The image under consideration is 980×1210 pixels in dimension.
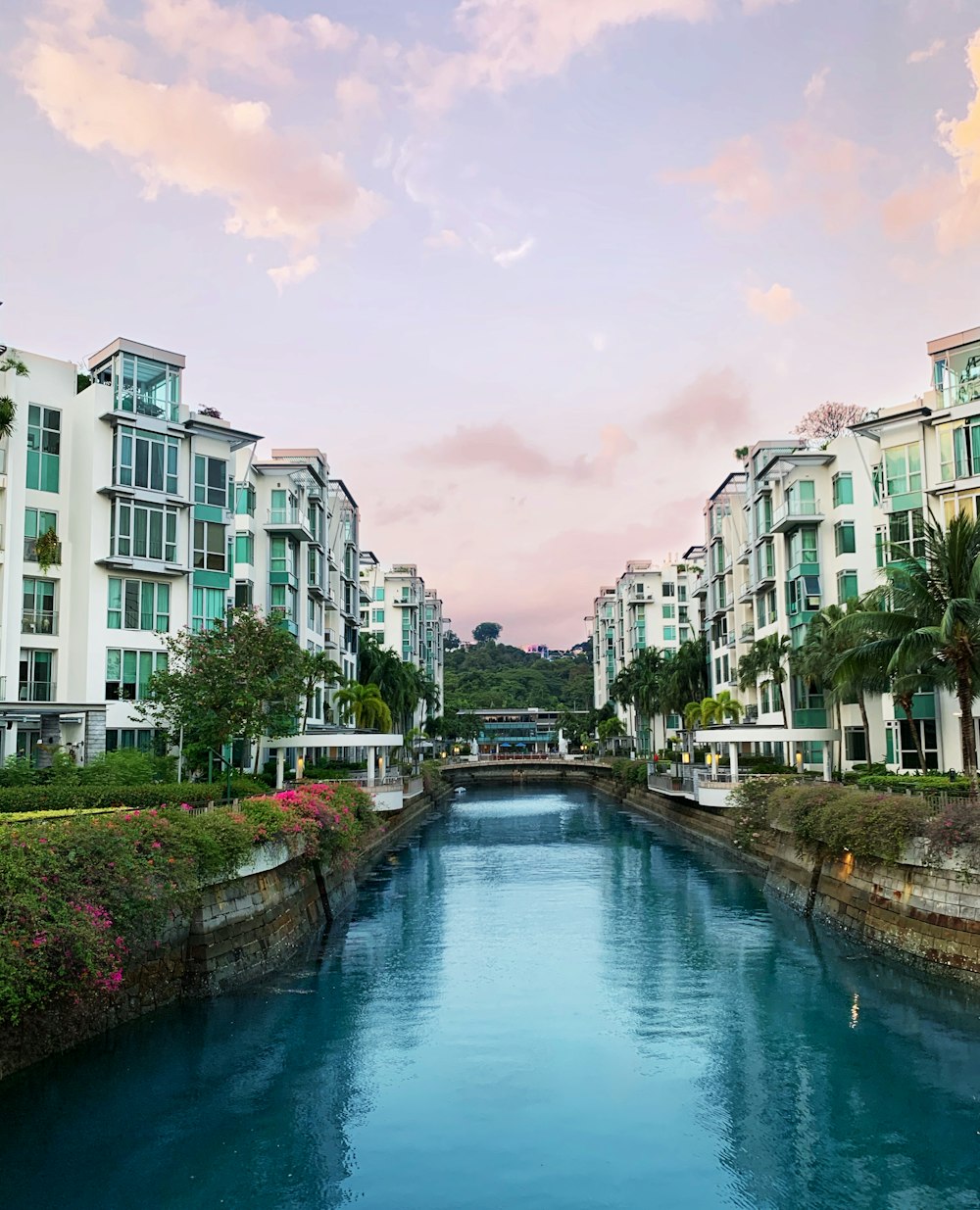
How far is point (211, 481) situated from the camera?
46594 millimetres

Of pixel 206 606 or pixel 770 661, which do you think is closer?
pixel 206 606

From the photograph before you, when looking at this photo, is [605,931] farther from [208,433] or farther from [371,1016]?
[208,433]

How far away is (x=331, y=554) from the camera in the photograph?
6931cm

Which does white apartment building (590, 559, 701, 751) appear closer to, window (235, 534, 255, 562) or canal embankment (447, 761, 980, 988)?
window (235, 534, 255, 562)

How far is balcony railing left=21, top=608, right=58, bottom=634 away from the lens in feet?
133

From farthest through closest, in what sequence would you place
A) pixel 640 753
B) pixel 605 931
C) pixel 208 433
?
1. pixel 640 753
2. pixel 208 433
3. pixel 605 931

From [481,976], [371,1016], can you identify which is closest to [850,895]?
[481,976]

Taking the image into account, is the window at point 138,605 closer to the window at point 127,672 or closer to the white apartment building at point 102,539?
the white apartment building at point 102,539

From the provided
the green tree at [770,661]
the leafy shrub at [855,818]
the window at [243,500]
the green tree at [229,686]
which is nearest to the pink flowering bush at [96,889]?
the green tree at [229,686]

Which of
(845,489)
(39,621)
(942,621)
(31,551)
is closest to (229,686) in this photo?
(39,621)

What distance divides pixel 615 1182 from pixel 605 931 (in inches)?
664

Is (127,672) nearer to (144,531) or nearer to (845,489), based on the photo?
(144,531)

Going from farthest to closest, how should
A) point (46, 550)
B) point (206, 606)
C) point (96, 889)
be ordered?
point (206, 606) → point (46, 550) → point (96, 889)

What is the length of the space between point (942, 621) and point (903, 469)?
16160mm
